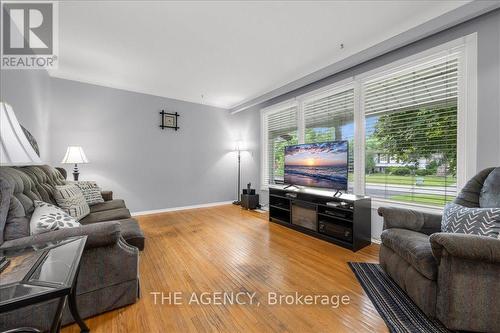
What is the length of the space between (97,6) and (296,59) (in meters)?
2.34

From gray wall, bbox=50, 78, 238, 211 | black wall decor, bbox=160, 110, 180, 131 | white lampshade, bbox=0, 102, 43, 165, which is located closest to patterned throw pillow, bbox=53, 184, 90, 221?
white lampshade, bbox=0, 102, 43, 165

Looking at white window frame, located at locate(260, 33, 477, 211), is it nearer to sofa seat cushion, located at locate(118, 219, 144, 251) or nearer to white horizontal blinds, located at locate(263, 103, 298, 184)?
white horizontal blinds, located at locate(263, 103, 298, 184)

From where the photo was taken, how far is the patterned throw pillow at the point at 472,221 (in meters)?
1.41

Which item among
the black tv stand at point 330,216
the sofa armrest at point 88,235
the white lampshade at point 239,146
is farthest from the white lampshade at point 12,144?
the white lampshade at point 239,146

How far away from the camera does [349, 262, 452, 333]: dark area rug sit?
1.35 metres

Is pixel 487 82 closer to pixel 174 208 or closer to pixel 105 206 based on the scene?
pixel 105 206

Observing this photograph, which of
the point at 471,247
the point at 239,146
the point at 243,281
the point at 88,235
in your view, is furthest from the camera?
the point at 239,146

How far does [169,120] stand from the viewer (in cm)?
449

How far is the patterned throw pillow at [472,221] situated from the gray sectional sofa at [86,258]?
7.98ft

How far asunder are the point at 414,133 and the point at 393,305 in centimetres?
187

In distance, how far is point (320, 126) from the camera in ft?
11.5

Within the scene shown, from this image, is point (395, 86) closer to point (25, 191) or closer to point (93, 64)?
point (25, 191)

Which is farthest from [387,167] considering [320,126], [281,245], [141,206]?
[141,206]

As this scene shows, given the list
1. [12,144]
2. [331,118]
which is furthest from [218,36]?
[12,144]
